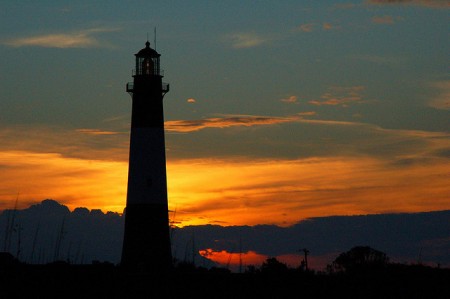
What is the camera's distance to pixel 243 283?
3547 centimetres

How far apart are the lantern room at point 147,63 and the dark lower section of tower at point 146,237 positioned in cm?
A: 757

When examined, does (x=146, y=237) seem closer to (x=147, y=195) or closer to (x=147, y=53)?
(x=147, y=195)

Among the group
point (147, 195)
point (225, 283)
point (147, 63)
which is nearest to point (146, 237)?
point (147, 195)

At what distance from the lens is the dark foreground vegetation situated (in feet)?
106

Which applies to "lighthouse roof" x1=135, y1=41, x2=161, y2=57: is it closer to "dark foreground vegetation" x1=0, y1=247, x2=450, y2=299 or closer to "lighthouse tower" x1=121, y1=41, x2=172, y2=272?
"lighthouse tower" x1=121, y1=41, x2=172, y2=272

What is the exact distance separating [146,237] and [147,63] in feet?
32.1

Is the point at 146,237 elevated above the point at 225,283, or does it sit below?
above

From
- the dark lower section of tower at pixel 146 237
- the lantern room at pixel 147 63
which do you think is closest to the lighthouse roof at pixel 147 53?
the lantern room at pixel 147 63

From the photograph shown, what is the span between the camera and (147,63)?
173 ft

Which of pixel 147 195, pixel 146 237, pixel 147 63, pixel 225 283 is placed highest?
pixel 147 63

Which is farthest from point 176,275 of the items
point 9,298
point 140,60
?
point 140,60

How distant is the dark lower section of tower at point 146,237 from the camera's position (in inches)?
1953

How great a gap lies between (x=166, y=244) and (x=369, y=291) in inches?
733

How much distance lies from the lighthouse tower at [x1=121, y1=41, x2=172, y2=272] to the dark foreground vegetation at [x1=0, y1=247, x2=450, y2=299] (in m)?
9.06
